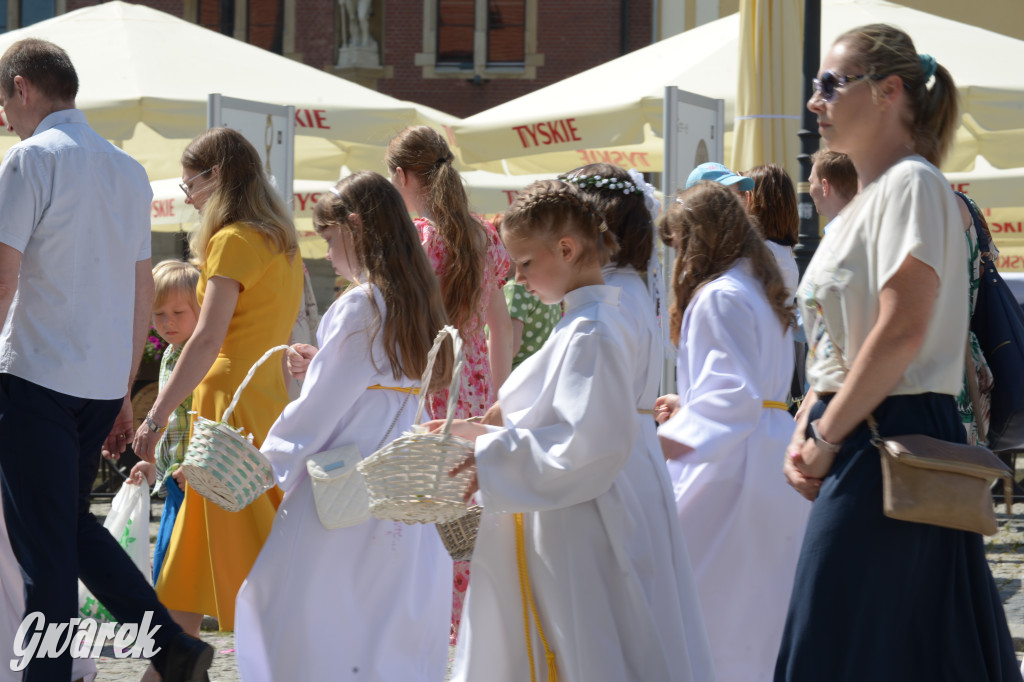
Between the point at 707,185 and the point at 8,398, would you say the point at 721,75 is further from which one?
the point at 8,398

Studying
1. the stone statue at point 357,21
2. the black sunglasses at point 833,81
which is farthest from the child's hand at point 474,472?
the stone statue at point 357,21

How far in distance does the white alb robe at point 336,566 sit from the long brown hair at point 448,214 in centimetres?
96

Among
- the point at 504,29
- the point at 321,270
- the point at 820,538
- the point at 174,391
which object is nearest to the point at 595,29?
the point at 504,29

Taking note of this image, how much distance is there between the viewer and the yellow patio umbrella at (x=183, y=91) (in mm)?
9102

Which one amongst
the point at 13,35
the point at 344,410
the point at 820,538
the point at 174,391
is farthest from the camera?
the point at 13,35

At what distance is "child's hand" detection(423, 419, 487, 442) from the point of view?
3.24m

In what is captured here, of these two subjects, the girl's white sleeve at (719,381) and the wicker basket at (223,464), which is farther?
the girl's white sleeve at (719,381)

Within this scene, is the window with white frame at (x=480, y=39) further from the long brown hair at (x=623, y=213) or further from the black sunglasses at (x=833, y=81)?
the black sunglasses at (x=833, y=81)

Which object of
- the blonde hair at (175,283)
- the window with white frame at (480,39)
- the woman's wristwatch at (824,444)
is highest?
the window with white frame at (480,39)

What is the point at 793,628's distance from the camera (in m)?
2.95

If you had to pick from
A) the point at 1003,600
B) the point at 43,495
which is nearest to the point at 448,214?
the point at 43,495

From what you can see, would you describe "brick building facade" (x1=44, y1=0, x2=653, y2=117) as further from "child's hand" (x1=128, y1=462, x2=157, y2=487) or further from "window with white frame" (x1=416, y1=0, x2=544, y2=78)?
"child's hand" (x1=128, y1=462, x2=157, y2=487)

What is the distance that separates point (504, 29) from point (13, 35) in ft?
58.2

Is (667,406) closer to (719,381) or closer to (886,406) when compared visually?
(719,381)
